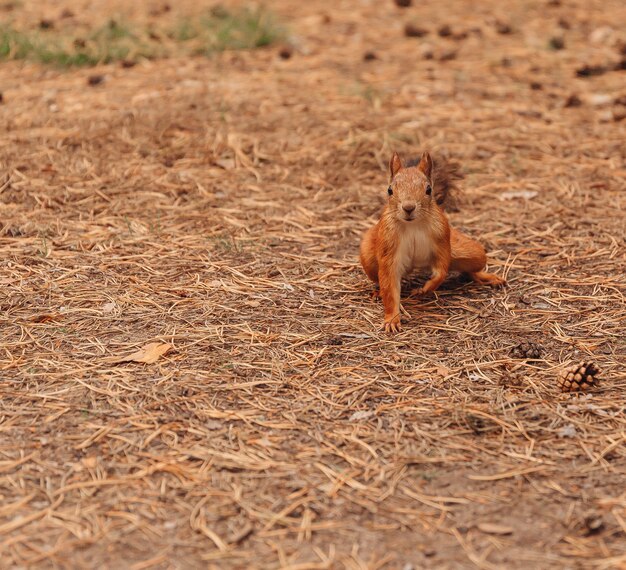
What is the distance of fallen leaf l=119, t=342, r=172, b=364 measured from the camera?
10.1 ft

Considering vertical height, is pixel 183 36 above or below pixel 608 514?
above

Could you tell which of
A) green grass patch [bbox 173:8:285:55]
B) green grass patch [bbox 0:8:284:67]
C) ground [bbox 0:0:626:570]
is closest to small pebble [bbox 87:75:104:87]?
ground [bbox 0:0:626:570]

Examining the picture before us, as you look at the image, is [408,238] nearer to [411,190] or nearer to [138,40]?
[411,190]

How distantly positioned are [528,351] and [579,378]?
286 millimetres

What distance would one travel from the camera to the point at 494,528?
225 cm

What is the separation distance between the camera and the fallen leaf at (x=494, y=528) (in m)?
2.24

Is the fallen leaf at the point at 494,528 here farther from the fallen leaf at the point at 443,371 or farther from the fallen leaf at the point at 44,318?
the fallen leaf at the point at 44,318

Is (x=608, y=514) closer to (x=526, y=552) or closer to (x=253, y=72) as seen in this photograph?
(x=526, y=552)

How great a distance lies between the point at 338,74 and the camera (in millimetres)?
6469

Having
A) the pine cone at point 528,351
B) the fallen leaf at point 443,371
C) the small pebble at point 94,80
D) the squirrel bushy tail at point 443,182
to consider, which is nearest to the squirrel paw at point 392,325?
the fallen leaf at point 443,371

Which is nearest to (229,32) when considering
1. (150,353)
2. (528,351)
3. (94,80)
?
(94,80)

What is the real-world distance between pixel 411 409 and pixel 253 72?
4.24 m

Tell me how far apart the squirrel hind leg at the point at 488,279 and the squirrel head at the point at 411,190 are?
45cm

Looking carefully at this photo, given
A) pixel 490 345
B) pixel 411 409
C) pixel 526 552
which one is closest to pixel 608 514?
pixel 526 552
